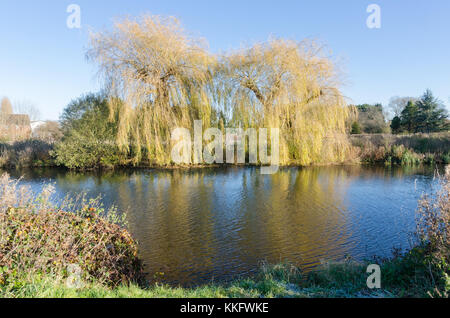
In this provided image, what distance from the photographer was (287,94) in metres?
19.2

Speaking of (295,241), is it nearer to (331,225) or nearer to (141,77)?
(331,225)

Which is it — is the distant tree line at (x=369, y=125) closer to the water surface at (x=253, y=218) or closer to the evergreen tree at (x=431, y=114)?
the evergreen tree at (x=431, y=114)

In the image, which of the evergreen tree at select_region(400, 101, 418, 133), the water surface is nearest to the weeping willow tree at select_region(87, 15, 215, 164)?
the water surface

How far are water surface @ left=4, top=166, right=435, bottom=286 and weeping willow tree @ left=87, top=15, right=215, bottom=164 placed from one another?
12.9 ft

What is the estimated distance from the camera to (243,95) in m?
20.0

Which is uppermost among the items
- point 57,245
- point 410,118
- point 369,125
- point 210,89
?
point 210,89

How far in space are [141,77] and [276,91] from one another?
824 centimetres

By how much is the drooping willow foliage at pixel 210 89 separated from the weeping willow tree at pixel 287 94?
0.06 m

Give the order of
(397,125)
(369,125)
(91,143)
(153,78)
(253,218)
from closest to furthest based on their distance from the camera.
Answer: (253,218) → (153,78) → (91,143) → (397,125) → (369,125)

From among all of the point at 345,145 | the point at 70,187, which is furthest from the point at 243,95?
the point at 70,187

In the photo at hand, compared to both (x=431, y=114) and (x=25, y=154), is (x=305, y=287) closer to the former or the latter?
(x=25, y=154)

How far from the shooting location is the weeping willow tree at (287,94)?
752 inches

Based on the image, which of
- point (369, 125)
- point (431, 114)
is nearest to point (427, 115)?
point (431, 114)

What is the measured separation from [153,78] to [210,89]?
3.67m
